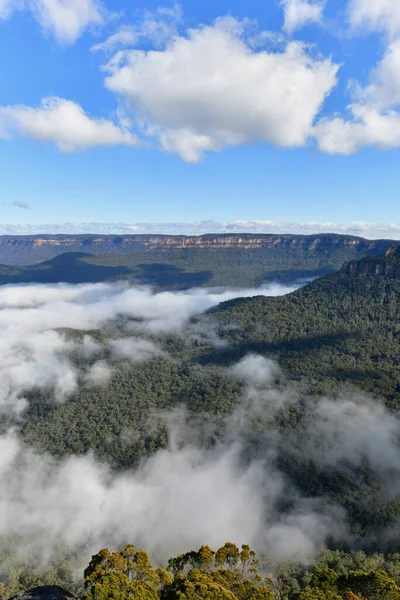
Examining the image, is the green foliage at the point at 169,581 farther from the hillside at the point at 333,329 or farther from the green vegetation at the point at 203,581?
the hillside at the point at 333,329

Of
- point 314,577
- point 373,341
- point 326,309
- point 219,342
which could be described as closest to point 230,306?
point 219,342

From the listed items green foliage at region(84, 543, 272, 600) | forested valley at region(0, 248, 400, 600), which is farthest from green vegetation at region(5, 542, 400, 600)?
forested valley at region(0, 248, 400, 600)

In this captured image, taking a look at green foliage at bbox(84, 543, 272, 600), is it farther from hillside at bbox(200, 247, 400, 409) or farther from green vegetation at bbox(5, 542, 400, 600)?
hillside at bbox(200, 247, 400, 409)

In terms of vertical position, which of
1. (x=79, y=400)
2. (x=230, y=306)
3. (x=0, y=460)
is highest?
(x=230, y=306)

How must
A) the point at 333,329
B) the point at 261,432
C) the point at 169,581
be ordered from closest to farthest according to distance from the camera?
the point at 169,581 < the point at 261,432 < the point at 333,329

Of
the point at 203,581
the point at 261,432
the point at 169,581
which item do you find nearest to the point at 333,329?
the point at 261,432

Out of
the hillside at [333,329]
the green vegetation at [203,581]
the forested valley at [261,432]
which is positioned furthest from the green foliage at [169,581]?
the hillside at [333,329]

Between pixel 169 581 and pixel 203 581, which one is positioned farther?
pixel 169 581

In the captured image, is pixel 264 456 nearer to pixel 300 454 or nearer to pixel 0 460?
pixel 300 454

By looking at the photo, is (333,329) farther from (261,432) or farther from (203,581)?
(203,581)

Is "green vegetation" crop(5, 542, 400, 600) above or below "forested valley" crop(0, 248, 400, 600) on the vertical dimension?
above

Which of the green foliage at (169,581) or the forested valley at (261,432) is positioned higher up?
the green foliage at (169,581)
